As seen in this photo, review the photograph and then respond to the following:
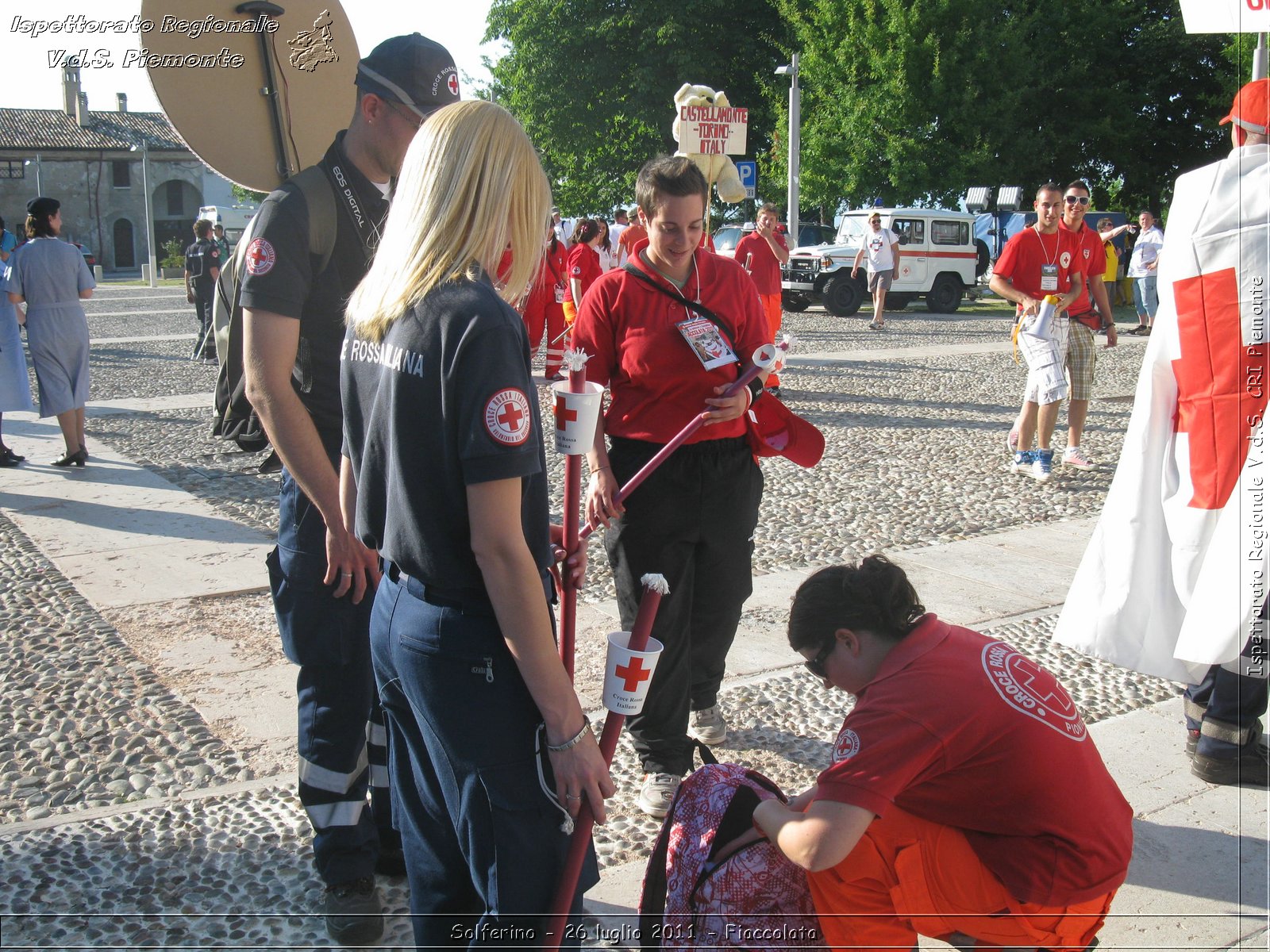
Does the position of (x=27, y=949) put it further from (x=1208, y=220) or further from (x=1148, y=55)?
(x=1148, y=55)

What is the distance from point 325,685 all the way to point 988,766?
158 cm

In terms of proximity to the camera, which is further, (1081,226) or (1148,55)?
(1148,55)

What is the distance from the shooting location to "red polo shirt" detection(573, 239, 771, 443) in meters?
3.37

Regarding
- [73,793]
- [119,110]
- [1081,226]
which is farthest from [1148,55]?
[119,110]

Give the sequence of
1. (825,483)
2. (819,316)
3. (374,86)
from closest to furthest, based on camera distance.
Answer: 1. (374,86)
2. (825,483)
3. (819,316)

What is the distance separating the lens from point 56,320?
832cm

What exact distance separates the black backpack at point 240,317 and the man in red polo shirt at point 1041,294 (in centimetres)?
604

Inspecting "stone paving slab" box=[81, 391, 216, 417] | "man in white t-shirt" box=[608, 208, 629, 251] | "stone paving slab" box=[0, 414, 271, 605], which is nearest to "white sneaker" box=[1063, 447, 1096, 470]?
"stone paving slab" box=[0, 414, 271, 605]

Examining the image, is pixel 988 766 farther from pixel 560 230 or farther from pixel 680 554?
pixel 560 230

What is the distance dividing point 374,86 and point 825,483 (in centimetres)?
551

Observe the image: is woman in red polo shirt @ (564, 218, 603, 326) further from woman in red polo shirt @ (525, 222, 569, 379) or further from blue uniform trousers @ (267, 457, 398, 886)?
blue uniform trousers @ (267, 457, 398, 886)

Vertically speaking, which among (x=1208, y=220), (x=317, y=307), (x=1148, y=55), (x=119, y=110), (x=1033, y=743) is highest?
(x=119, y=110)

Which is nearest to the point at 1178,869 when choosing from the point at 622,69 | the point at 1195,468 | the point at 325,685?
the point at 1195,468

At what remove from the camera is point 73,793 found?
3363 mm
